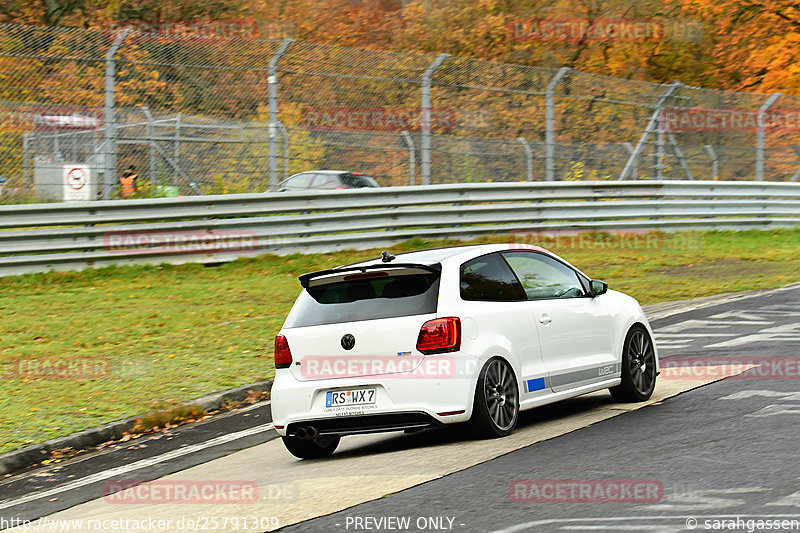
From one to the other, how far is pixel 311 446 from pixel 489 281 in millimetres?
1871

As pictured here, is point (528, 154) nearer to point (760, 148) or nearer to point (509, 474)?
point (760, 148)

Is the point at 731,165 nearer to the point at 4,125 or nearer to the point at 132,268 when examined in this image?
the point at 132,268

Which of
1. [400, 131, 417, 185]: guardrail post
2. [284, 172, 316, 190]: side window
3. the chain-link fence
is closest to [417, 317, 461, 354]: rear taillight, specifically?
the chain-link fence

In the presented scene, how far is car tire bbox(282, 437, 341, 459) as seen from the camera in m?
8.41

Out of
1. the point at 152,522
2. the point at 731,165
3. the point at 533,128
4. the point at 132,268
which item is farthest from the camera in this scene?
the point at 731,165

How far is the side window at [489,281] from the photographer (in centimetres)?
828

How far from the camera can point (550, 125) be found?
22.0 metres

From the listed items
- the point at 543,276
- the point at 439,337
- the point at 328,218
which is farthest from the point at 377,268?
the point at 328,218

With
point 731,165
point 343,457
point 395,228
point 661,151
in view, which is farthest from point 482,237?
point 343,457

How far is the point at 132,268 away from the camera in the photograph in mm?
17703

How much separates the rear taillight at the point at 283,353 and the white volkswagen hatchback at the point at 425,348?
11 mm

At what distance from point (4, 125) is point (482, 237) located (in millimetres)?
8795

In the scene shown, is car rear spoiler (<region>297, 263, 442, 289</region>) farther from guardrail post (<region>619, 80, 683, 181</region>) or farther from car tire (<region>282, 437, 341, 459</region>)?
guardrail post (<region>619, 80, 683, 181</region>)

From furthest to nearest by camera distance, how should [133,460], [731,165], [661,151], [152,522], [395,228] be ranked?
[731,165] < [661,151] < [395,228] < [133,460] < [152,522]
